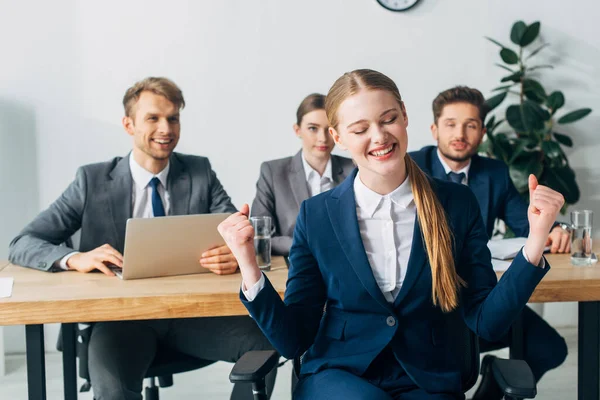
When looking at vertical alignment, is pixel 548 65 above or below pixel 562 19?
below

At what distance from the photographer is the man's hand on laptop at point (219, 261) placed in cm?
211

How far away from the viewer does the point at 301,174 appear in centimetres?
306

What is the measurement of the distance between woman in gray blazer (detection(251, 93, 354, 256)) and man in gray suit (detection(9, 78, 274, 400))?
36 centimetres

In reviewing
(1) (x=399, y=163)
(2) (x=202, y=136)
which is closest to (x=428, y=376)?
(1) (x=399, y=163)

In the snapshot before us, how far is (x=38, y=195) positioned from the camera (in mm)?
3650

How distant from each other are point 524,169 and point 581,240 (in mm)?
1647

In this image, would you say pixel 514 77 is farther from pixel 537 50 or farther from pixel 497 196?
pixel 497 196

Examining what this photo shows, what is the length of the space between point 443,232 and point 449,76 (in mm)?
2506

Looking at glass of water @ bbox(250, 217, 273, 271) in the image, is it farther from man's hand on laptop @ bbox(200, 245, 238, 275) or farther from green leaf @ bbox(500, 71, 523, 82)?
green leaf @ bbox(500, 71, 523, 82)

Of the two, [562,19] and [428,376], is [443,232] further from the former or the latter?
[562,19]

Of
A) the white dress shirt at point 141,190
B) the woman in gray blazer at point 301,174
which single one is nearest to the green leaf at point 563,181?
the woman in gray blazer at point 301,174

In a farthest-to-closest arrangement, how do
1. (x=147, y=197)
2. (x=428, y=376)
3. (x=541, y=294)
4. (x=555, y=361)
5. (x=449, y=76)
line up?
1. (x=449, y=76)
2. (x=147, y=197)
3. (x=555, y=361)
4. (x=541, y=294)
5. (x=428, y=376)

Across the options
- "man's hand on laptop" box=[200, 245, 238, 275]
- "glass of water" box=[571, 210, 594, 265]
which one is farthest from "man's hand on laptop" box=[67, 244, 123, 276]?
"glass of water" box=[571, 210, 594, 265]

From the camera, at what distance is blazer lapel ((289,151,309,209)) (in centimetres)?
302
